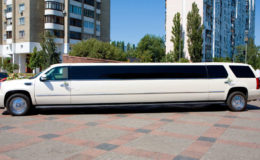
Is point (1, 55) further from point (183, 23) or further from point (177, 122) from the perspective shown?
point (177, 122)

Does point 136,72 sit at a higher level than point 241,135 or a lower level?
higher

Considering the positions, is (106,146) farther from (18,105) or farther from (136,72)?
(18,105)

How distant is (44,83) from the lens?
904 centimetres

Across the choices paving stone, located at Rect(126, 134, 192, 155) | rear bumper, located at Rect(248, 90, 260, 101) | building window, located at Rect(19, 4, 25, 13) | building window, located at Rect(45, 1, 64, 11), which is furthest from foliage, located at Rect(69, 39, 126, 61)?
paving stone, located at Rect(126, 134, 192, 155)

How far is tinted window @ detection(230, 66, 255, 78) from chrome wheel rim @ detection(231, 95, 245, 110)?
85 centimetres

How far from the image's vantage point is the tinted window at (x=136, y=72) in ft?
30.4

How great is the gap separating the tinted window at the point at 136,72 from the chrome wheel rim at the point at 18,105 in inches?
76.2

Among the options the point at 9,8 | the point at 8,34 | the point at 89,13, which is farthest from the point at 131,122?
the point at 9,8

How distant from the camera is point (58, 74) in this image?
30.2 feet

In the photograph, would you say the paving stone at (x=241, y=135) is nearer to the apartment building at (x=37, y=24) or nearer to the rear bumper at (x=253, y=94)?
the rear bumper at (x=253, y=94)

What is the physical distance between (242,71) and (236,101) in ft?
4.11

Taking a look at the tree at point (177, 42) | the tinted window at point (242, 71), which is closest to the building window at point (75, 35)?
the tree at point (177, 42)

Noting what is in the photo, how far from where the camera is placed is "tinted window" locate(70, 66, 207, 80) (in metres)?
9.26

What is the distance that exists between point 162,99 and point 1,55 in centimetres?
5571
